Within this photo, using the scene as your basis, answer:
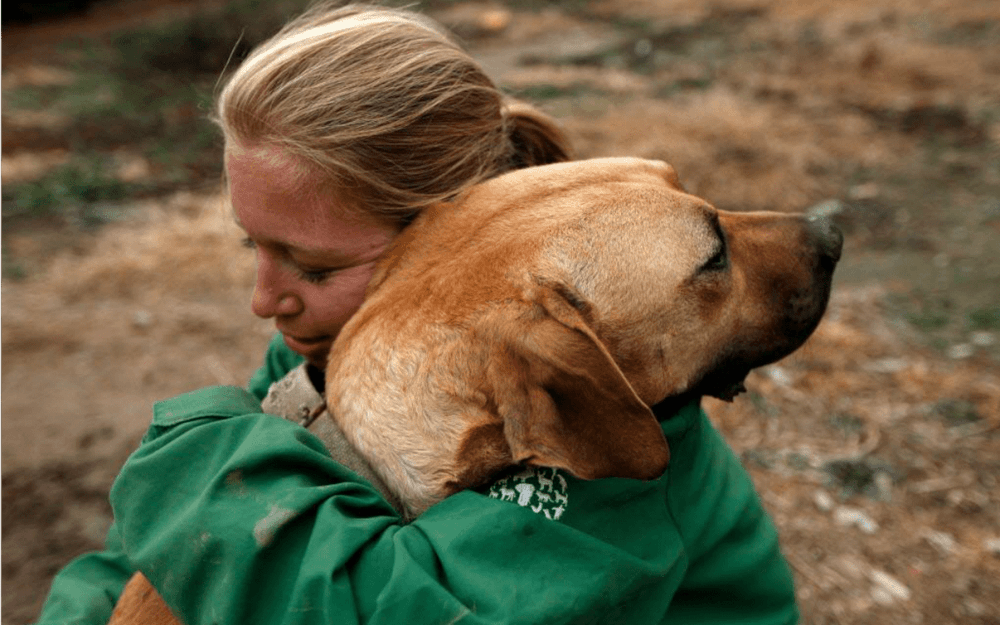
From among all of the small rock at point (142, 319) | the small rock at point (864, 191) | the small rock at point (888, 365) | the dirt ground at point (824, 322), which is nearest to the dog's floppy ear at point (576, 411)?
the dirt ground at point (824, 322)

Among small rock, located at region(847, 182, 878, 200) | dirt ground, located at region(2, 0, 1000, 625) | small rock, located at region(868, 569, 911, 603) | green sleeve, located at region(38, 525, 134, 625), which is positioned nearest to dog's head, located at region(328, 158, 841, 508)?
dirt ground, located at region(2, 0, 1000, 625)

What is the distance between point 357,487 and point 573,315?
1.82 feet

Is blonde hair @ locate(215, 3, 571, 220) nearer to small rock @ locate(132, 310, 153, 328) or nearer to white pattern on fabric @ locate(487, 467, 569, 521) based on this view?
white pattern on fabric @ locate(487, 467, 569, 521)

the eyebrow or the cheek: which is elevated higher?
the eyebrow

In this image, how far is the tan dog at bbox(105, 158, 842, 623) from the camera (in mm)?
1691

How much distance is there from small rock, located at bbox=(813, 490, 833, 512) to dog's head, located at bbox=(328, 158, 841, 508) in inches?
56.9

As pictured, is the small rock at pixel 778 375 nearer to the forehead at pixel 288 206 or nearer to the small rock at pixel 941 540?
the small rock at pixel 941 540

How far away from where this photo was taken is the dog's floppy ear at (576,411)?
1675 millimetres

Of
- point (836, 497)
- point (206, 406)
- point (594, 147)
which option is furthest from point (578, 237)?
point (594, 147)

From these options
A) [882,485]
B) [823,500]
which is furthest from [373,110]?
[882,485]

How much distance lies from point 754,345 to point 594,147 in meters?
5.12

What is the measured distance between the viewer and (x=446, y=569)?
1606 millimetres

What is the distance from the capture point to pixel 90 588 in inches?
92.0

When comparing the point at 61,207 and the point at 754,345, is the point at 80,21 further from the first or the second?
the point at 754,345
